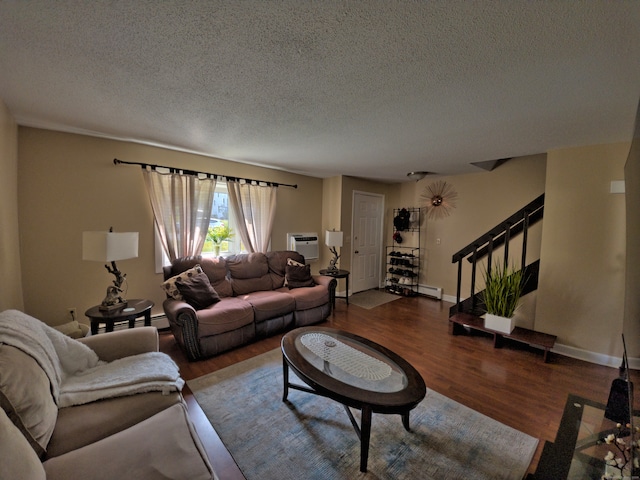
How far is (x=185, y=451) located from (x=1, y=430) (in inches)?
23.3

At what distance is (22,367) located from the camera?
3.75 ft

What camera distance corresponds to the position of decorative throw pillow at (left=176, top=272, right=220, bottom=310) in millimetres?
2809

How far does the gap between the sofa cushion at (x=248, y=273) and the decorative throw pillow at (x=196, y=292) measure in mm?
506

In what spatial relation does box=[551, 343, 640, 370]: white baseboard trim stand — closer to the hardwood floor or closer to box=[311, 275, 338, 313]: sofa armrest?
the hardwood floor

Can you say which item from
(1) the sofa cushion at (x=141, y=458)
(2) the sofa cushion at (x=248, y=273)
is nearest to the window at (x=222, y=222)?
(2) the sofa cushion at (x=248, y=273)

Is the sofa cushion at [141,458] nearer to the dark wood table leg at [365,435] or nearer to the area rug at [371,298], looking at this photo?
the dark wood table leg at [365,435]

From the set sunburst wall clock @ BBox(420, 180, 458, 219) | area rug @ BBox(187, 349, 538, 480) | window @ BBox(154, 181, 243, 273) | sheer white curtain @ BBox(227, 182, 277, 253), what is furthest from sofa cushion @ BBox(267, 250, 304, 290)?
sunburst wall clock @ BBox(420, 180, 458, 219)

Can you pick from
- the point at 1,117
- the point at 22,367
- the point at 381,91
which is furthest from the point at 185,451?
the point at 1,117

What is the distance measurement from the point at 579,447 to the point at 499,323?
1.90 m

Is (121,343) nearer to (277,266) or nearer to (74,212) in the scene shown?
(74,212)

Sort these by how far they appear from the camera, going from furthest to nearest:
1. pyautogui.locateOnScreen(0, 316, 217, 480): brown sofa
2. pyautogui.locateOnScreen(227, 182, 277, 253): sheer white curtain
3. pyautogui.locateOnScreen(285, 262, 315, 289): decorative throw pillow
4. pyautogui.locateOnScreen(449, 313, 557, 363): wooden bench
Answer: pyautogui.locateOnScreen(227, 182, 277, 253): sheer white curtain < pyautogui.locateOnScreen(285, 262, 315, 289): decorative throw pillow < pyautogui.locateOnScreen(449, 313, 557, 363): wooden bench < pyautogui.locateOnScreen(0, 316, 217, 480): brown sofa

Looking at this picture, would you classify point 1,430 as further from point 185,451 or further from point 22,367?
point 185,451

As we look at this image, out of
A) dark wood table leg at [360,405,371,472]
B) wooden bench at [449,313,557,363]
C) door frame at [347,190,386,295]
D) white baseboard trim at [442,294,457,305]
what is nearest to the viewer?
dark wood table leg at [360,405,371,472]

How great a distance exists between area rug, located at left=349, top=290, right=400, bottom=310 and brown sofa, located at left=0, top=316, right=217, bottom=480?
11.5 feet
